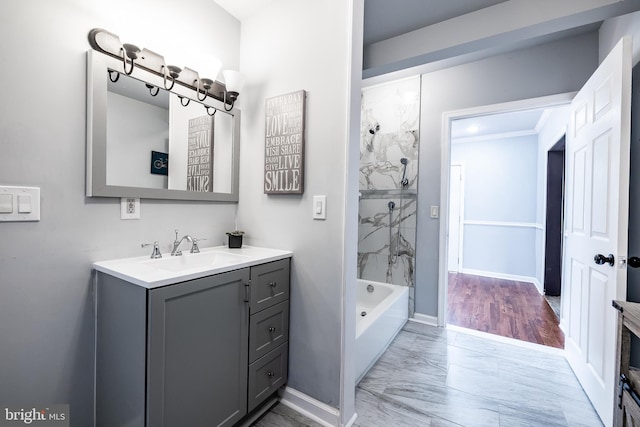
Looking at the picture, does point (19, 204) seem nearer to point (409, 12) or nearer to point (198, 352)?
point (198, 352)

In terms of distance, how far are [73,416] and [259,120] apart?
1.79 metres

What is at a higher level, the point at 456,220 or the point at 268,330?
the point at 456,220

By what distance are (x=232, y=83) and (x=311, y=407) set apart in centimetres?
198

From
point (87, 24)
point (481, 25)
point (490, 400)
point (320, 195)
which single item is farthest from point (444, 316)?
point (87, 24)

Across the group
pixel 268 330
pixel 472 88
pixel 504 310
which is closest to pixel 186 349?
pixel 268 330

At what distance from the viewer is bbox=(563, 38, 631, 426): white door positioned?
1.51 m

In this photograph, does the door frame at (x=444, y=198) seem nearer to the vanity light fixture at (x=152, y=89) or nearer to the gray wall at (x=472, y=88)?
the gray wall at (x=472, y=88)

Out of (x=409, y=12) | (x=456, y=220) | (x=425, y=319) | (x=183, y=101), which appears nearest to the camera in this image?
(x=183, y=101)

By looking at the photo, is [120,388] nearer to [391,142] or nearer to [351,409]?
[351,409]

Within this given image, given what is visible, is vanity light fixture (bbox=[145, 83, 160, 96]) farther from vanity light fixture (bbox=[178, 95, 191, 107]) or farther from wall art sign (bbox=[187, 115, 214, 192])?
wall art sign (bbox=[187, 115, 214, 192])

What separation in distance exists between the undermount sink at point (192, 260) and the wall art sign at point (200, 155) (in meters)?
0.41

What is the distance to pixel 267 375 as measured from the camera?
1607 millimetres

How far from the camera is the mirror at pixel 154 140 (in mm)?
1348

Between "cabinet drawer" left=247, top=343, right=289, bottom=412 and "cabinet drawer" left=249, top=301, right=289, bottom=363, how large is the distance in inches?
1.7
